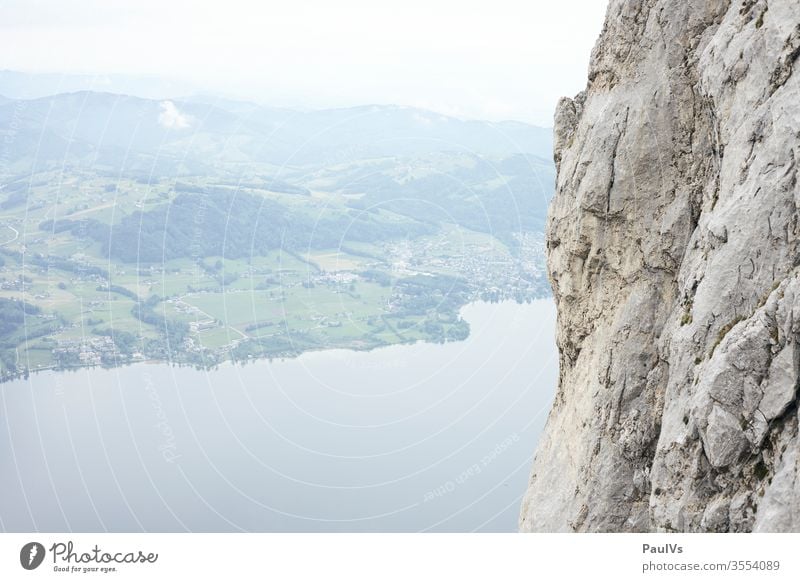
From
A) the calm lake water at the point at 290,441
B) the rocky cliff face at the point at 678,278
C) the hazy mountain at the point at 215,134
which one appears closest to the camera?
the rocky cliff face at the point at 678,278

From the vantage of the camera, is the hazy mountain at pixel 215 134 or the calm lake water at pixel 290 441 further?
the hazy mountain at pixel 215 134

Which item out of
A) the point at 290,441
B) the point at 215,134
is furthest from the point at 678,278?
the point at 215,134

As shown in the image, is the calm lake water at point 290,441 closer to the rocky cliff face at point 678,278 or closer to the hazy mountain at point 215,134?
the hazy mountain at point 215,134

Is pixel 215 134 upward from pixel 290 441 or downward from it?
upward

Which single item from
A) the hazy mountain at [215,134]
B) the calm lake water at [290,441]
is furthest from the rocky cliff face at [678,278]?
the hazy mountain at [215,134]

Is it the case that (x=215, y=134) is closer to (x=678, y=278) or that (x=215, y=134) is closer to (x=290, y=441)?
(x=290, y=441)

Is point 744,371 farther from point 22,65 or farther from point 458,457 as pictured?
point 22,65

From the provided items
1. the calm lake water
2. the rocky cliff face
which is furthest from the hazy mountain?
the rocky cliff face

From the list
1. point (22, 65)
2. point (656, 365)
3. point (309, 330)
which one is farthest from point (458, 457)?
point (22, 65)
